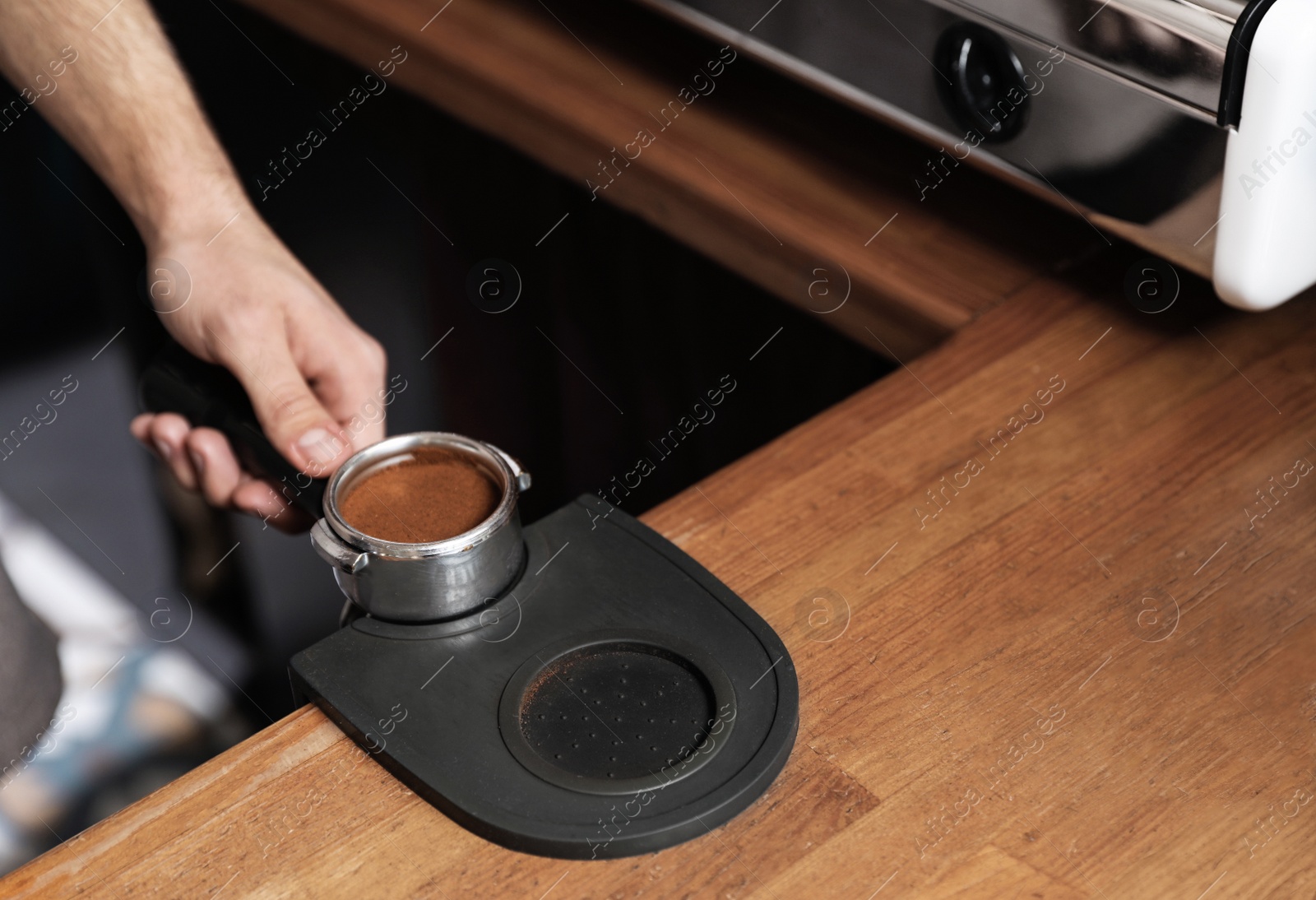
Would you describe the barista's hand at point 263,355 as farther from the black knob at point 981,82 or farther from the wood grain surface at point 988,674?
the black knob at point 981,82

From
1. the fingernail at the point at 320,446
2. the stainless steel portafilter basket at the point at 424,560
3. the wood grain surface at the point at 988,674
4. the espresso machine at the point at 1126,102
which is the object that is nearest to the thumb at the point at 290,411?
the fingernail at the point at 320,446

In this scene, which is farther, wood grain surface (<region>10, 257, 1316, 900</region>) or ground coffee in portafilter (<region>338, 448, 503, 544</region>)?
ground coffee in portafilter (<region>338, 448, 503, 544</region>)

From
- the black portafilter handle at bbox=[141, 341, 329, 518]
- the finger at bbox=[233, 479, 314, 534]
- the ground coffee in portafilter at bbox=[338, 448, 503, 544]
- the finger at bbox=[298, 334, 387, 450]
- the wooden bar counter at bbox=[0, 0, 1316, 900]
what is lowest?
the wooden bar counter at bbox=[0, 0, 1316, 900]

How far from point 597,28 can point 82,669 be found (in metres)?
0.68

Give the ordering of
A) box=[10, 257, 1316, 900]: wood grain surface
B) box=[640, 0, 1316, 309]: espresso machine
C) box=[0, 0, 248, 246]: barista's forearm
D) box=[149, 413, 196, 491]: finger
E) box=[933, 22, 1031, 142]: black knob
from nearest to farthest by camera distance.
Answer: box=[10, 257, 1316, 900]: wood grain surface → box=[640, 0, 1316, 309]: espresso machine → box=[933, 22, 1031, 142]: black knob → box=[149, 413, 196, 491]: finger → box=[0, 0, 248, 246]: barista's forearm

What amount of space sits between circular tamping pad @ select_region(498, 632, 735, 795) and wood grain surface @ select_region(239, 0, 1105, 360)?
1.18 ft

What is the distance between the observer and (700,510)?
0.75 m

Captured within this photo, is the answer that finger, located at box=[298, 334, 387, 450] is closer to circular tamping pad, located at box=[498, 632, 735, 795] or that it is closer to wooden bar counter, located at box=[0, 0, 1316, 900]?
wooden bar counter, located at box=[0, 0, 1316, 900]

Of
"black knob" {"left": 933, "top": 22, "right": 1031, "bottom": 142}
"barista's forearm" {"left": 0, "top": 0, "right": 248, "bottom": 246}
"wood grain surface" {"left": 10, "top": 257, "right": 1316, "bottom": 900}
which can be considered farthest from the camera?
"barista's forearm" {"left": 0, "top": 0, "right": 248, "bottom": 246}

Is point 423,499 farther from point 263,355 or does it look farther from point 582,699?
point 263,355

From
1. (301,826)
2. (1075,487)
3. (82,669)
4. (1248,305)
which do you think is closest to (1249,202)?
(1248,305)

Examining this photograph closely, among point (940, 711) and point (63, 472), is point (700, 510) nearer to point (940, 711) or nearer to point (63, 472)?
point (940, 711)

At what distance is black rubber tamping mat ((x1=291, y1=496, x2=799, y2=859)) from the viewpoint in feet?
1.89

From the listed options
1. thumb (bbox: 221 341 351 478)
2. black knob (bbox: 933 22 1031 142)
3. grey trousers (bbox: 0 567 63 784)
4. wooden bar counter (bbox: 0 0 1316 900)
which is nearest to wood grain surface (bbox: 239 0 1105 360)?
wooden bar counter (bbox: 0 0 1316 900)
